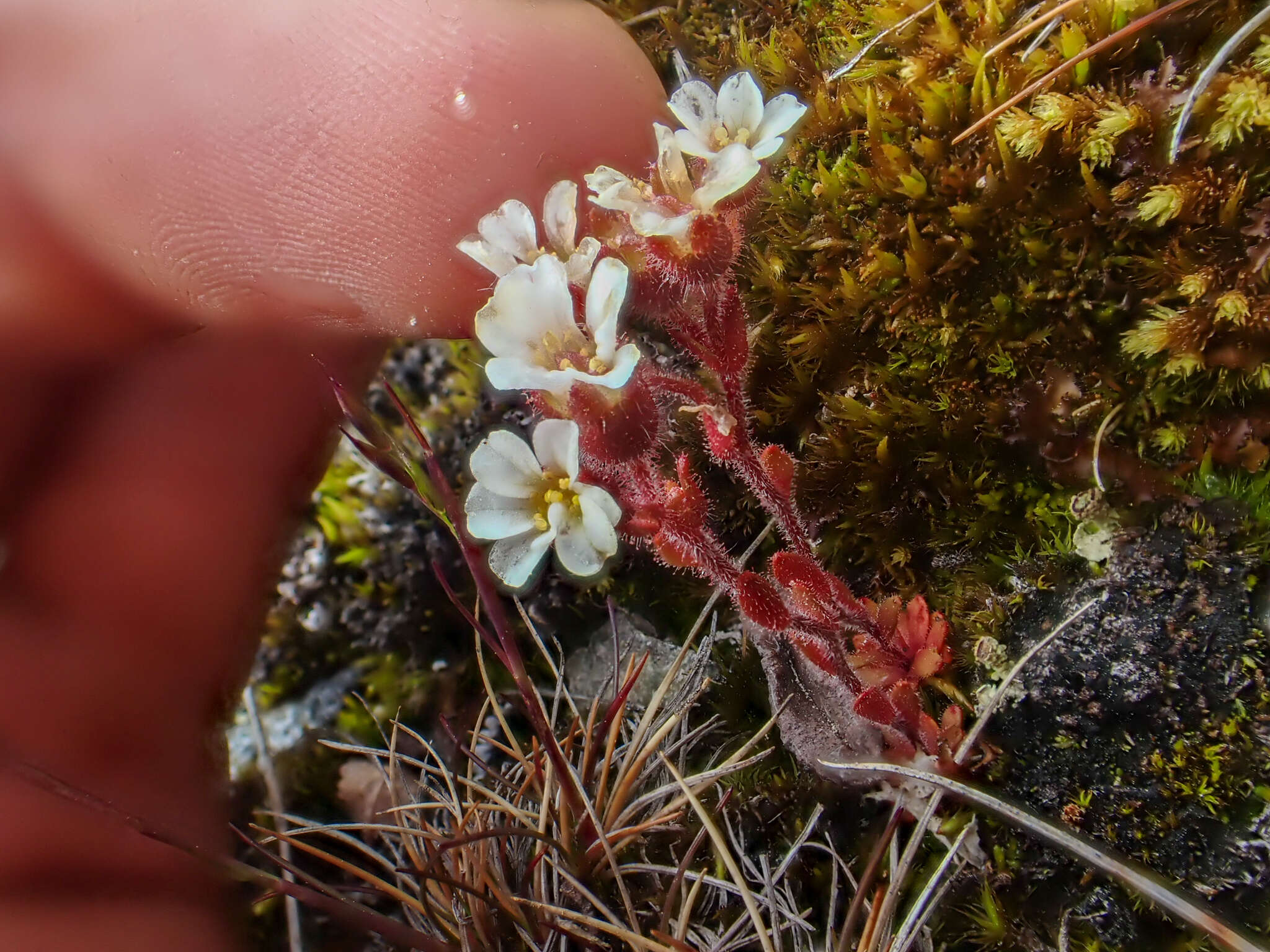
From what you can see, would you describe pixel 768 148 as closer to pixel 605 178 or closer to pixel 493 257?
pixel 605 178

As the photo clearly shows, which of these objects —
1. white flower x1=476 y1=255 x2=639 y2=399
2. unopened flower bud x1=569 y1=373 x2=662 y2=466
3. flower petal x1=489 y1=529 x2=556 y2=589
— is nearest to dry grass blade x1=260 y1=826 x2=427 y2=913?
flower petal x1=489 y1=529 x2=556 y2=589

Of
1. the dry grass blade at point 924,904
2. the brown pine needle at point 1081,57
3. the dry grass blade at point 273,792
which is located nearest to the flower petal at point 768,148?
the brown pine needle at point 1081,57

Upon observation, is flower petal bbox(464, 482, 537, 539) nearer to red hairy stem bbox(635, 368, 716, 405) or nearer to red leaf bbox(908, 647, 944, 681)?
red hairy stem bbox(635, 368, 716, 405)

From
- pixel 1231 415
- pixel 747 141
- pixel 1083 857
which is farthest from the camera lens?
pixel 747 141

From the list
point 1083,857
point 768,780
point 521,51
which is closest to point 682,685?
point 768,780

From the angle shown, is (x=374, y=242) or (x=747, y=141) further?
(x=374, y=242)

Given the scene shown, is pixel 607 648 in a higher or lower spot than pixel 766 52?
lower

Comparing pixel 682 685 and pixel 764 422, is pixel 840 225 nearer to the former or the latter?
pixel 764 422

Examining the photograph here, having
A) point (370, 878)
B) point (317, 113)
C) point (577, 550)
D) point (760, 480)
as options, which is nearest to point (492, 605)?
point (577, 550)
